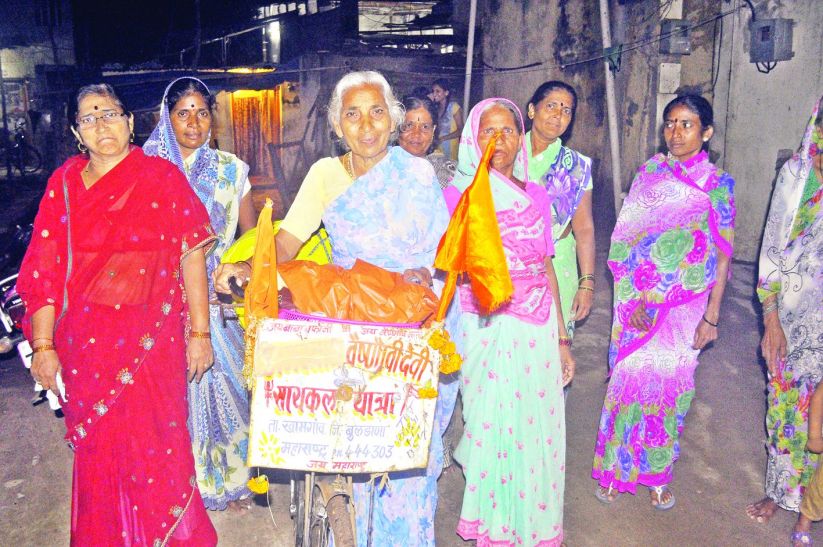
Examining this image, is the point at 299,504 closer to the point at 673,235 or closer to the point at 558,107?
the point at 673,235

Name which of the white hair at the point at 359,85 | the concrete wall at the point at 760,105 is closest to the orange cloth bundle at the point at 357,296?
the white hair at the point at 359,85

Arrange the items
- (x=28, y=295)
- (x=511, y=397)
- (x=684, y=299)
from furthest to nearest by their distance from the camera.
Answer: (x=684, y=299) → (x=511, y=397) → (x=28, y=295)

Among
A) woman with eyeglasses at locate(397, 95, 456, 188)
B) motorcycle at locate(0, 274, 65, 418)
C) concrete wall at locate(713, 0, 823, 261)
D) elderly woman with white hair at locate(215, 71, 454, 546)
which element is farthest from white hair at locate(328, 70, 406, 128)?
concrete wall at locate(713, 0, 823, 261)

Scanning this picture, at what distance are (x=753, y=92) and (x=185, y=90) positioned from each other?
776cm

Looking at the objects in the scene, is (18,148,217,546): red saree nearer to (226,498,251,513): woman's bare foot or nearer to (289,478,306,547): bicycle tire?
(289,478,306,547): bicycle tire

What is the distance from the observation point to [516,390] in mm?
3369

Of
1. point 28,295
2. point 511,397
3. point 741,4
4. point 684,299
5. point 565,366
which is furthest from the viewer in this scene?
point 741,4

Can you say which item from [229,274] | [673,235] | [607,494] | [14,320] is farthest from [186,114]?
[607,494]

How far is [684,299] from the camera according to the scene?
3873 millimetres

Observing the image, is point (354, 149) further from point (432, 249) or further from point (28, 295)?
point (28, 295)

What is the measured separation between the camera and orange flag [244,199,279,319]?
2234 mm

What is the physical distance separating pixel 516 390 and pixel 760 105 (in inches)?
287

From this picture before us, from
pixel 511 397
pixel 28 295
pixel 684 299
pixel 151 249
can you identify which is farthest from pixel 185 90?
pixel 684 299

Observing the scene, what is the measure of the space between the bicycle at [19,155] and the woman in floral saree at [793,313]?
23.0m
